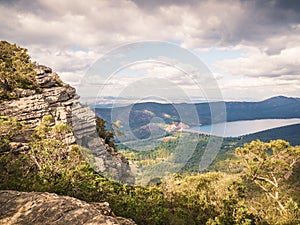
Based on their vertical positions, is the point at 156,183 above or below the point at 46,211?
below

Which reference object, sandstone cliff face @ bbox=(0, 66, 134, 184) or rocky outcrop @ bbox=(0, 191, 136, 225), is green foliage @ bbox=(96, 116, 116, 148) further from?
rocky outcrop @ bbox=(0, 191, 136, 225)

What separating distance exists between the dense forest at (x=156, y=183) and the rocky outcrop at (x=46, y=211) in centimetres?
654

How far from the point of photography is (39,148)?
19.9 meters

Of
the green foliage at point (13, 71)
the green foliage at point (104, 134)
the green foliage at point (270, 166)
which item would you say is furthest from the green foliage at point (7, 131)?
the green foliage at point (270, 166)

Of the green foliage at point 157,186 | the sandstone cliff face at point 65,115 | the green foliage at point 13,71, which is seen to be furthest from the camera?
the green foliage at point 13,71

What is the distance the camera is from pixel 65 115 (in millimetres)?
31656

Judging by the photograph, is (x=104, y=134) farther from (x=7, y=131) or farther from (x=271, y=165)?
(x=271, y=165)

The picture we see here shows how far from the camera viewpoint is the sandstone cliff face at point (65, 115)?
24.4 meters

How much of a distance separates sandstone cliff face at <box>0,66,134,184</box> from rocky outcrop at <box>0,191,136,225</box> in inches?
537

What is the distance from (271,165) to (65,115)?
25268 millimetres

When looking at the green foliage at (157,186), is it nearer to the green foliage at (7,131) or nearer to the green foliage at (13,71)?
the green foliage at (7,131)

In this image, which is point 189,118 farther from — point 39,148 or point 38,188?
point 39,148

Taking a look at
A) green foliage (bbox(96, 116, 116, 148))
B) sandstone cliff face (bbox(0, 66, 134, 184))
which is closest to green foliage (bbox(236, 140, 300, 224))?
sandstone cliff face (bbox(0, 66, 134, 184))

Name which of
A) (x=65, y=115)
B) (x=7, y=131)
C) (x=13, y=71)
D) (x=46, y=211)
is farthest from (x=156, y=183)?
(x=13, y=71)
